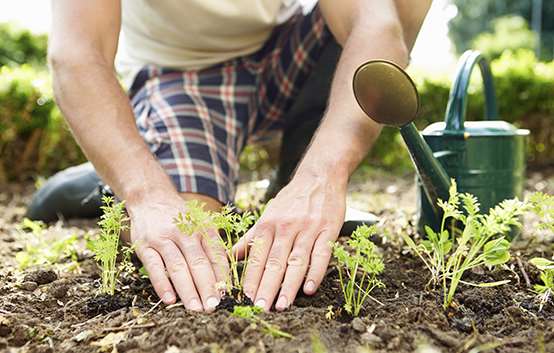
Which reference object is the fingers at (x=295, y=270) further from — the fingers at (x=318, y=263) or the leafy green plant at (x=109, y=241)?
the leafy green plant at (x=109, y=241)

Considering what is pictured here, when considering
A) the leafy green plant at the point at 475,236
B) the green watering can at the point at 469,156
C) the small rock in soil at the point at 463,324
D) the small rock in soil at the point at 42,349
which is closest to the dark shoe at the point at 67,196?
the green watering can at the point at 469,156

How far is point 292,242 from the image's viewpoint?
172 centimetres

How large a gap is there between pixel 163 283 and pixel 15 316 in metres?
0.38

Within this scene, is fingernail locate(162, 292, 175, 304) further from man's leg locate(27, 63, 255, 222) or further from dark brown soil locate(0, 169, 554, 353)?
man's leg locate(27, 63, 255, 222)

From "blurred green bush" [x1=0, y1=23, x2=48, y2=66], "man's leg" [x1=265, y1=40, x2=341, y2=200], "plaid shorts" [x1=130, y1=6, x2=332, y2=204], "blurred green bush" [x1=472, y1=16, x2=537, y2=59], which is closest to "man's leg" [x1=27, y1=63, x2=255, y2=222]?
"plaid shorts" [x1=130, y1=6, x2=332, y2=204]

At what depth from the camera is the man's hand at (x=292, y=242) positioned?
1.64 meters

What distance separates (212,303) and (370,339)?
16.1 inches

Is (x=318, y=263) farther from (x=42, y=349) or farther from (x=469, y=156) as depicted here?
(x=469, y=156)

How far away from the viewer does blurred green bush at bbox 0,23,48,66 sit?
899cm

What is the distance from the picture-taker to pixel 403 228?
8.56 feet

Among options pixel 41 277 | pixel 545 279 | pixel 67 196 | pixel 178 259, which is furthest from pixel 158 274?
pixel 67 196

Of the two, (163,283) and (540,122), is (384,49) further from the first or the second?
(540,122)

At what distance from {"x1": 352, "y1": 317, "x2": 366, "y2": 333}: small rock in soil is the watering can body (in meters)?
0.88

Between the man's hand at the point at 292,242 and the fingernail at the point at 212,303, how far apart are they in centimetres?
8
